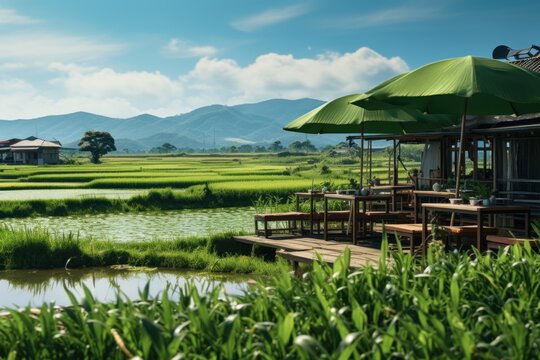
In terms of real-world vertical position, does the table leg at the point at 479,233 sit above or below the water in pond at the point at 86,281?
above

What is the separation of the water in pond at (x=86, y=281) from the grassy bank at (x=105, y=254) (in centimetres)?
37

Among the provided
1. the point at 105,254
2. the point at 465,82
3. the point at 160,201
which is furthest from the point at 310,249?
the point at 160,201

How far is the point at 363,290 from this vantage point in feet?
11.9

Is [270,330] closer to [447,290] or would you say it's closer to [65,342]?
[65,342]

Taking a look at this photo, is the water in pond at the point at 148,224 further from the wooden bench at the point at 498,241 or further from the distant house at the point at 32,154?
the distant house at the point at 32,154

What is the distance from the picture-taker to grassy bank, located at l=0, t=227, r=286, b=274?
13727 mm

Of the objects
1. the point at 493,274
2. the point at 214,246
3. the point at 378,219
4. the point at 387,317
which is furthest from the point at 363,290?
the point at 214,246

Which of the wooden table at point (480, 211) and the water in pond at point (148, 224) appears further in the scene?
the water in pond at point (148, 224)

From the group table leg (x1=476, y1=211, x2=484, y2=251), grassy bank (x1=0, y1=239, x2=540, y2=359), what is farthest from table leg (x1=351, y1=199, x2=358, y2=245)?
grassy bank (x1=0, y1=239, x2=540, y2=359)

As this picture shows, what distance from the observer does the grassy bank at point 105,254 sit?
1373cm

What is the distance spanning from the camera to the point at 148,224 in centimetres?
2148

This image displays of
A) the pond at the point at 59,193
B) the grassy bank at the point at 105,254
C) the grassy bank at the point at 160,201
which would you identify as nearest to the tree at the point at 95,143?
the pond at the point at 59,193

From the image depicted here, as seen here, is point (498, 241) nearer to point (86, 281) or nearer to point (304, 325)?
point (304, 325)

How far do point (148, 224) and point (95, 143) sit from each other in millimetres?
73190
